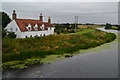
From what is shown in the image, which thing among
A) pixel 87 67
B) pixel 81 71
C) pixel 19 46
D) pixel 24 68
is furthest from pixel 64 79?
pixel 19 46

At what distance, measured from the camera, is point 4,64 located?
12.2 m

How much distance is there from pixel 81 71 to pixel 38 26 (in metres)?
25.8

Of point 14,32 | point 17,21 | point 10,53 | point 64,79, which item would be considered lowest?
point 64,79

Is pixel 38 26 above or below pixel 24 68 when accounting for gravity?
above

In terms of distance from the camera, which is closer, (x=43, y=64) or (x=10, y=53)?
(x=43, y=64)

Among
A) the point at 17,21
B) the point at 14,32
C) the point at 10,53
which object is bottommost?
the point at 10,53

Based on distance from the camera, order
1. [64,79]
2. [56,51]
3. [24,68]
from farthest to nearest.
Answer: [56,51], [24,68], [64,79]

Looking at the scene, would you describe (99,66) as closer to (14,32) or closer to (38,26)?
(14,32)

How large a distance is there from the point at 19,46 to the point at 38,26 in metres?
18.2

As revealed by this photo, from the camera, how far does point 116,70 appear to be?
10875mm

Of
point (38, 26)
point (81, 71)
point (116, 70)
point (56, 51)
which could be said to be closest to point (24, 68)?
point (81, 71)

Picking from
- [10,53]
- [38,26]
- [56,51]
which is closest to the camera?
[10,53]

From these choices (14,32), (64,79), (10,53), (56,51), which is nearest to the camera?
(64,79)

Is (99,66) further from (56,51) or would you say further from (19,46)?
(19,46)
